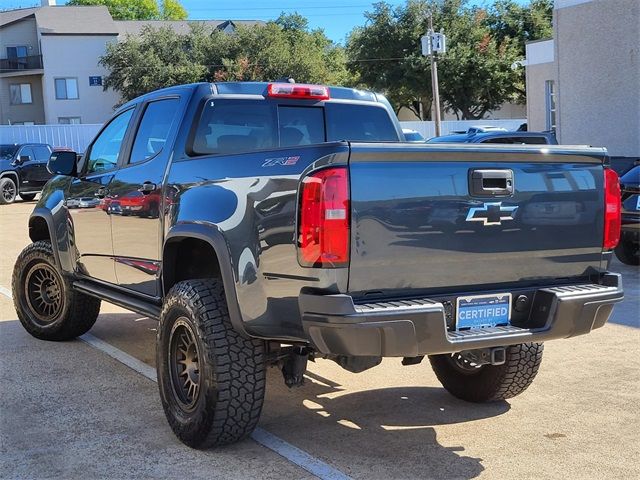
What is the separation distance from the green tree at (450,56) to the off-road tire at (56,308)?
43.1 meters

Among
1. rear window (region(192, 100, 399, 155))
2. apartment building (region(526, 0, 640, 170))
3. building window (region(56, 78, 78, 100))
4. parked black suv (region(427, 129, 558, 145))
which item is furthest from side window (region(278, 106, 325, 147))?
building window (region(56, 78, 78, 100))

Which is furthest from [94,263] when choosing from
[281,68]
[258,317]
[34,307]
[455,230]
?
[281,68]

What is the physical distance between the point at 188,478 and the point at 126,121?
9.72ft

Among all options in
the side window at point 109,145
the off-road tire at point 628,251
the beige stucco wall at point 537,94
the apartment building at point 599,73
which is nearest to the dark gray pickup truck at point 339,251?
the side window at point 109,145

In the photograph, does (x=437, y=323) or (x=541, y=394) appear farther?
(x=541, y=394)

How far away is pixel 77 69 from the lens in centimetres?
5456

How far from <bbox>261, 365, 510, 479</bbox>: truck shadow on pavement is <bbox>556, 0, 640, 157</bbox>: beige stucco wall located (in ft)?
41.7

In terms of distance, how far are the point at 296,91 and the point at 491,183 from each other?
1916 mm

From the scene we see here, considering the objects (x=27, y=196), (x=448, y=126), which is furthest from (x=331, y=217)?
(x=448, y=126)

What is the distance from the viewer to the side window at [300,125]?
5.32 meters

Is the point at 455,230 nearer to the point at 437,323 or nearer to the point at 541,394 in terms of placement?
the point at 437,323

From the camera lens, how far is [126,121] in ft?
19.2

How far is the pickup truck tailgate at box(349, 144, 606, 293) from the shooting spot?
357cm

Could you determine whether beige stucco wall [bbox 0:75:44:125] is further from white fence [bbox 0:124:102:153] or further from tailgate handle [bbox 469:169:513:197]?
tailgate handle [bbox 469:169:513:197]
